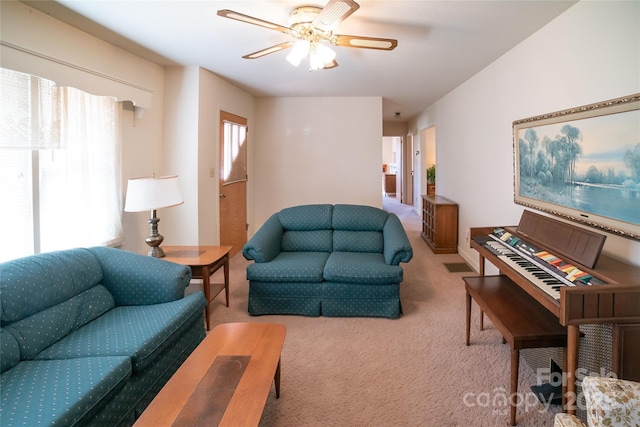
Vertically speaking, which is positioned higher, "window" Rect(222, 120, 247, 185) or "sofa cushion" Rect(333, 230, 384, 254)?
"window" Rect(222, 120, 247, 185)

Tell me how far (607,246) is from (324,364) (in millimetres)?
1896

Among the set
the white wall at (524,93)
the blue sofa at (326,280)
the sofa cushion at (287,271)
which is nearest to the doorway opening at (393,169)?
the white wall at (524,93)

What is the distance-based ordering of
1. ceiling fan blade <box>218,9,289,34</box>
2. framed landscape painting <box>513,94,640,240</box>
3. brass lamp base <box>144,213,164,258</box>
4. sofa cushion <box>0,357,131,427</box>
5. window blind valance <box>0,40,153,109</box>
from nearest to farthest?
sofa cushion <box>0,357,131,427</box>
framed landscape painting <box>513,94,640,240</box>
ceiling fan blade <box>218,9,289,34</box>
window blind valance <box>0,40,153,109</box>
brass lamp base <box>144,213,164,258</box>

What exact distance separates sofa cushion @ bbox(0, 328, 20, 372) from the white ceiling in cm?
206

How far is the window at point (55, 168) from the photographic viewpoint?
2.16 m

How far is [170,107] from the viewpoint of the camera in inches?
151

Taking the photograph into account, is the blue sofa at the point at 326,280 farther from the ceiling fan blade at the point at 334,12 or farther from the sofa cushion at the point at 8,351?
the ceiling fan blade at the point at 334,12

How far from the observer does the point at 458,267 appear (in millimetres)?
4422

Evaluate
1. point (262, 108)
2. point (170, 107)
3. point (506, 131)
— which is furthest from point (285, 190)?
point (506, 131)

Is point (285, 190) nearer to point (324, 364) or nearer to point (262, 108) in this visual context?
point (262, 108)

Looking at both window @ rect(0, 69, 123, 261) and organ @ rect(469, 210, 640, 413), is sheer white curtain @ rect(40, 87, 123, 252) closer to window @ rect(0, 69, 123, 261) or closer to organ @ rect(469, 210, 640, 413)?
window @ rect(0, 69, 123, 261)

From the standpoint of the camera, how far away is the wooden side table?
2783 millimetres

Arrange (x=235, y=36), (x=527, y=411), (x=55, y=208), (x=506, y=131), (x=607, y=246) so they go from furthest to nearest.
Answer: (x=506, y=131) → (x=235, y=36) → (x=55, y=208) → (x=607, y=246) → (x=527, y=411)

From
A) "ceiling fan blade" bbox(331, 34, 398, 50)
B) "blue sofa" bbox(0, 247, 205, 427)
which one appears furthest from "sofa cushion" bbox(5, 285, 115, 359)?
"ceiling fan blade" bbox(331, 34, 398, 50)
